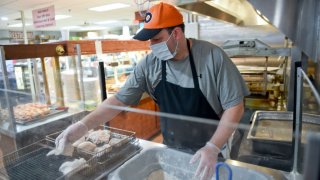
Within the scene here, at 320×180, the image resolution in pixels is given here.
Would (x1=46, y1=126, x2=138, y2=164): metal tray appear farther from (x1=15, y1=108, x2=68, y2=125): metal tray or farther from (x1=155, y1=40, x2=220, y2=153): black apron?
(x1=15, y1=108, x2=68, y2=125): metal tray

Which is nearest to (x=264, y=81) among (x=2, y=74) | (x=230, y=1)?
(x=230, y=1)

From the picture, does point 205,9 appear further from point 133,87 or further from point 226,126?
point 226,126

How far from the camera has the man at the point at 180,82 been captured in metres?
1.20

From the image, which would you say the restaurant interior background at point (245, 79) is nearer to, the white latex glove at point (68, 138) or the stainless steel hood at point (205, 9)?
the stainless steel hood at point (205, 9)

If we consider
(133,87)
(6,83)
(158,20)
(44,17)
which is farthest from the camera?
(44,17)

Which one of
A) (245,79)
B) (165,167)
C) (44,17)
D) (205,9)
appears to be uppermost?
(44,17)

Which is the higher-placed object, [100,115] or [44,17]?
[44,17]

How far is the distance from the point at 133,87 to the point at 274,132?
3.17 ft

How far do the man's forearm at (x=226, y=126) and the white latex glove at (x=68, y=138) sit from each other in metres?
0.69

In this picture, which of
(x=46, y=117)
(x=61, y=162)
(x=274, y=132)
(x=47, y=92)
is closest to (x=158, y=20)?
(x=61, y=162)

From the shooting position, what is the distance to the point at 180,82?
4.51 ft

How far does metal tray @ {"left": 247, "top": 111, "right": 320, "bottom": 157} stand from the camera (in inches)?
52.4

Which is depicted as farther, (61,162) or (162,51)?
(162,51)

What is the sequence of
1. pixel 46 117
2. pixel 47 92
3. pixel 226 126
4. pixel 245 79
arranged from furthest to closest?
pixel 47 92, pixel 245 79, pixel 46 117, pixel 226 126
